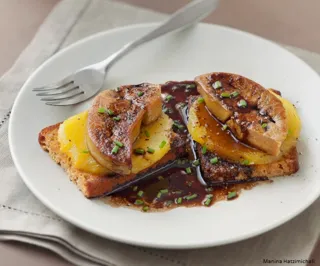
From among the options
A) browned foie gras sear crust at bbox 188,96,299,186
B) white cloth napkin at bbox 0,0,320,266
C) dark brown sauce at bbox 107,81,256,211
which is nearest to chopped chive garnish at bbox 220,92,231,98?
browned foie gras sear crust at bbox 188,96,299,186

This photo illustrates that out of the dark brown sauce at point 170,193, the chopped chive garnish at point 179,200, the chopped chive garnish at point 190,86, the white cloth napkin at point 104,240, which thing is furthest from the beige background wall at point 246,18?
the chopped chive garnish at point 179,200

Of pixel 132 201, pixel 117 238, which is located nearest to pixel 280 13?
pixel 132 201

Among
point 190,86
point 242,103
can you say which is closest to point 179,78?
point 190,86

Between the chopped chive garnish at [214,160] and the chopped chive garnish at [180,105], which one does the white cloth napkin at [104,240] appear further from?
the chopped chive garnish at [180,105]

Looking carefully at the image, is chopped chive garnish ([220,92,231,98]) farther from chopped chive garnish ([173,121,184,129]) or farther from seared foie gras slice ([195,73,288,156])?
chopped chive garnish ([173,121,184,129])

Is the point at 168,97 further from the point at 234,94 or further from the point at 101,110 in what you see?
the point at 101,110

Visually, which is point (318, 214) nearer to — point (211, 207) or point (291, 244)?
point (291, 244)
